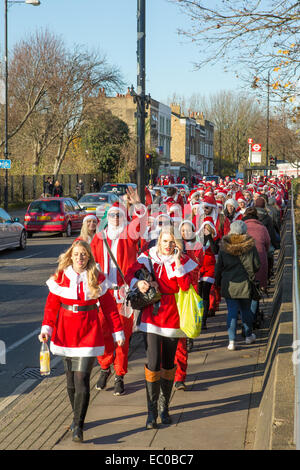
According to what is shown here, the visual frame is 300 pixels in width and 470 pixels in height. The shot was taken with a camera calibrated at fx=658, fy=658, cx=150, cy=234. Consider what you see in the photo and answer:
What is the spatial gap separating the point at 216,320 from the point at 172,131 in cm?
8874

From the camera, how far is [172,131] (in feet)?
318

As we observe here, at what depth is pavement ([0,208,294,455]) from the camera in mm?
5047

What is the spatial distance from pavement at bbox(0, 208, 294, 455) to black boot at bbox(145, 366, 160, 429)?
87 millimetres

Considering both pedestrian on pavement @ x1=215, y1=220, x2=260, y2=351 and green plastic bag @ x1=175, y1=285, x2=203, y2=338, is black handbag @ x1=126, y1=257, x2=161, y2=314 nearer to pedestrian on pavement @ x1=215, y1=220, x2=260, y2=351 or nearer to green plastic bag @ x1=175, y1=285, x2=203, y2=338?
green plastic bag @ x1=175, y1=285, x2=203, y2=338

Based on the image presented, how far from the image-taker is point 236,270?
7.96 metres

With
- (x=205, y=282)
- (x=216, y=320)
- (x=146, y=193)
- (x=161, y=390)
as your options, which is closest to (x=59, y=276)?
(x=161, y=390)

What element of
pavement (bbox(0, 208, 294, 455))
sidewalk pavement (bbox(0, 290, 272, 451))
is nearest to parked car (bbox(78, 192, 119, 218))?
pavement (bbox(0, 208, 294, 455))

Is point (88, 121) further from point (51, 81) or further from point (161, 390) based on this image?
point (161, 390)

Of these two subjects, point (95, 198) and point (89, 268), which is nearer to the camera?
point (89, 268)

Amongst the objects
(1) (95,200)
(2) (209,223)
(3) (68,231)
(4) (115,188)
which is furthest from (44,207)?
(2) (209,223)

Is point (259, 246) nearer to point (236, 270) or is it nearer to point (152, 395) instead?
point (236, 270)

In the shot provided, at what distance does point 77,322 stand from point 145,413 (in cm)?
122

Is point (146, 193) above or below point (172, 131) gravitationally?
below

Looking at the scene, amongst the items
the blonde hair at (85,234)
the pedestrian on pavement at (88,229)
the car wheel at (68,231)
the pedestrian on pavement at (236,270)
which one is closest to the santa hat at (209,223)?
the pedestrian on pavement at (236,270)
